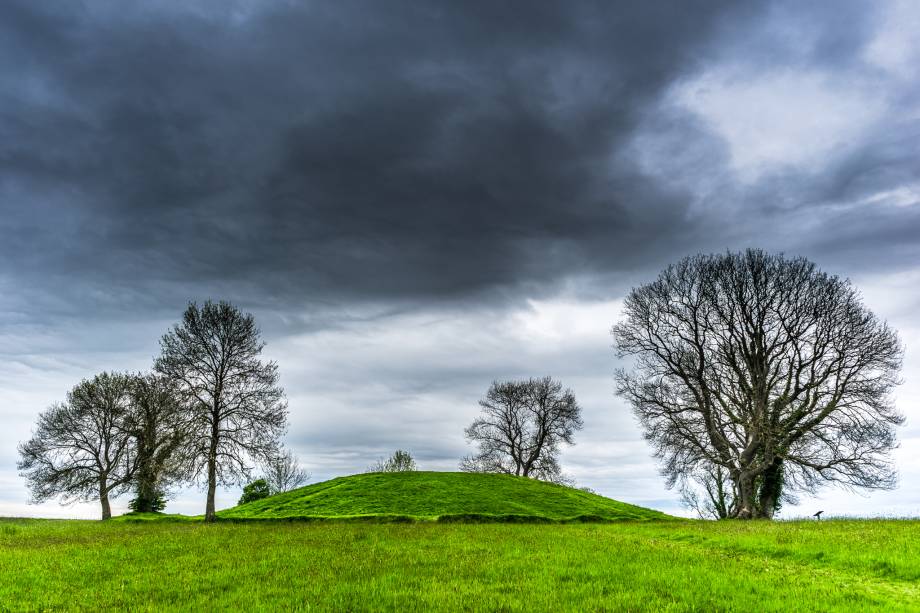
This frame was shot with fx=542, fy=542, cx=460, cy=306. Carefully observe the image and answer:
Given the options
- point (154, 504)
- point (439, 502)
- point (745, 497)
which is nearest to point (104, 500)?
point (154, 504)

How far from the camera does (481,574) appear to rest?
1356cm

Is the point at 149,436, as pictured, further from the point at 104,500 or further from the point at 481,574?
the point at 481,574

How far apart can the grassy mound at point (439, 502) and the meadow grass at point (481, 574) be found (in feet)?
53.4

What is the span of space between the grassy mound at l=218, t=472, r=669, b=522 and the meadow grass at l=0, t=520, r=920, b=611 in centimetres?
1627

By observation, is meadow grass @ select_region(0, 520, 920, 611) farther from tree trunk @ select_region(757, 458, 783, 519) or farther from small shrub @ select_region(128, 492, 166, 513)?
small shrub @ select_region(128, 492, 166, 513)

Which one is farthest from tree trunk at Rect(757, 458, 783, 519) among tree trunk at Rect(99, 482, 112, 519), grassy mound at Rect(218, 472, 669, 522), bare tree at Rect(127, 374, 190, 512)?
tree trunk at Rect(99, 482, 112, 519)

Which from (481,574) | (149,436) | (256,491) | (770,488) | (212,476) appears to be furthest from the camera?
(256,491)

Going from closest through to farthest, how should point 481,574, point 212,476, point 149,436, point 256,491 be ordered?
point 481,574 → point 212,476 → point 149,436 → point 256,491

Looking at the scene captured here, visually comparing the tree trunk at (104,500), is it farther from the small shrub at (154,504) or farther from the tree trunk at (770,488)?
the tree trunk at (770,488)

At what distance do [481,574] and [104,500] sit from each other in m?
50.9

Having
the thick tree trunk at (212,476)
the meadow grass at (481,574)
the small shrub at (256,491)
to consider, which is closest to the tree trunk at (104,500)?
the small shrub at (256,491)

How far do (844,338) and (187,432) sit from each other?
4397 centimetres

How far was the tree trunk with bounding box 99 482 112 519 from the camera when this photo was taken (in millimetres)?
50031

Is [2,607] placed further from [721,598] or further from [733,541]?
[733,541]
